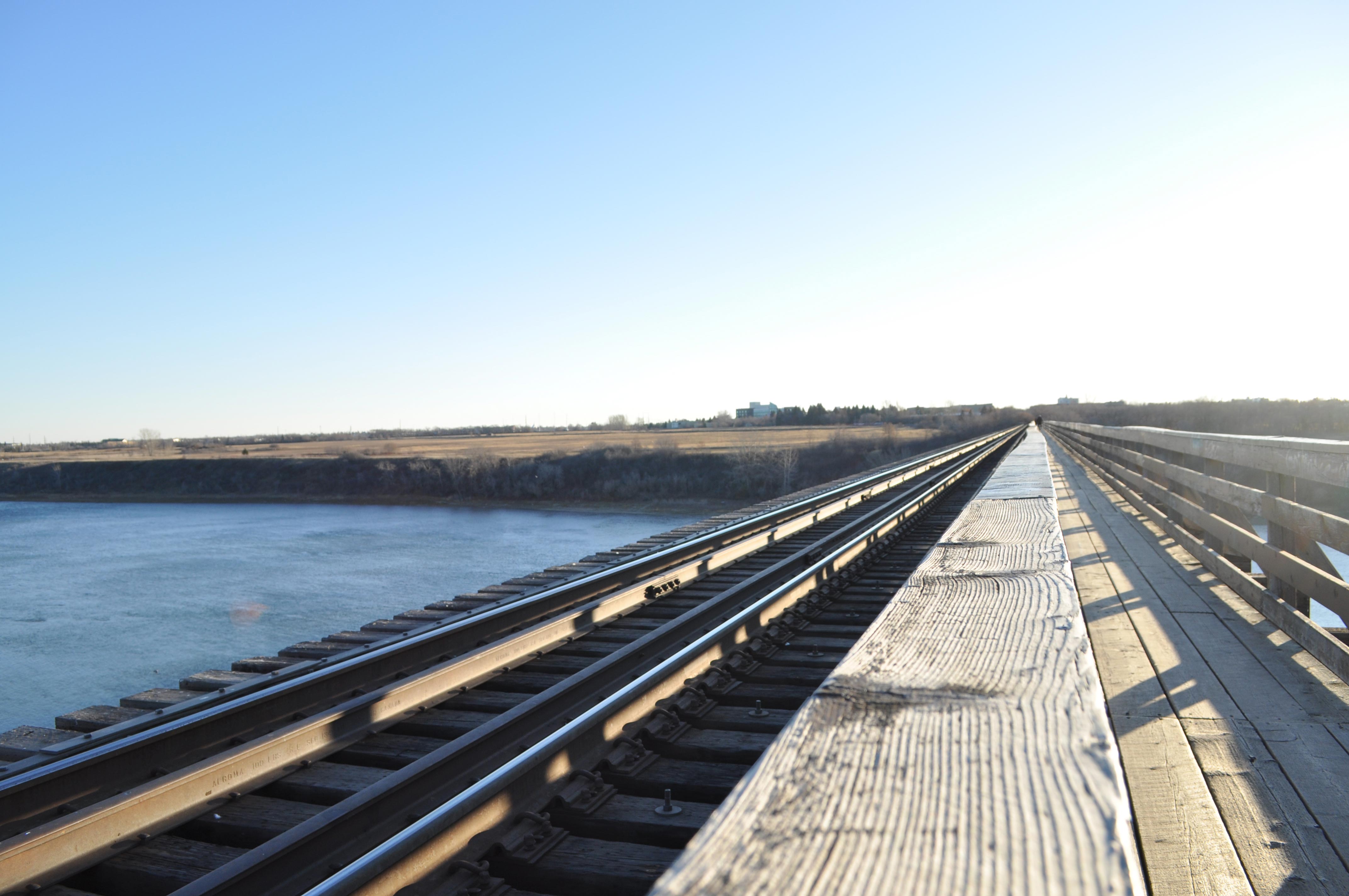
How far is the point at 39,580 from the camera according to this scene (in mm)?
29797

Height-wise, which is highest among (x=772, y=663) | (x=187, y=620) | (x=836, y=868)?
(x=836, y=868)

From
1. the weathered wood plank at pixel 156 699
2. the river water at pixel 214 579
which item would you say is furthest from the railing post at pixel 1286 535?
the river water at pixel 214 579

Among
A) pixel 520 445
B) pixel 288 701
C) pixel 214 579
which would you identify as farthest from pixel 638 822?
pixel 520 445

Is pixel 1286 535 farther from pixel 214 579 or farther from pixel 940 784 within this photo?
pixel 214 579

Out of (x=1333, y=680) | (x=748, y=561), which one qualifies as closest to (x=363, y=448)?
(x=748, y=561)

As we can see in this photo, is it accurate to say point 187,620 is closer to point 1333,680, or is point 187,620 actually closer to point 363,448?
point 1333,680

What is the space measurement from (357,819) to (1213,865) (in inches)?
108

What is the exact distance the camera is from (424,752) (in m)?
4.17

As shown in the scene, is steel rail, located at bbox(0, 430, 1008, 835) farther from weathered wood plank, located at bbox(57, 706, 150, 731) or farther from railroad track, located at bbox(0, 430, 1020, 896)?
weathered wood plank, located at bbox(57, 706, 150, 731)

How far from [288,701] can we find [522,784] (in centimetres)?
205

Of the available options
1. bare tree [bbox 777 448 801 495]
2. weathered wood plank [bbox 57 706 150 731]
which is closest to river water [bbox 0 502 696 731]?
weathered wood plank [bbox 57 706 150 731]

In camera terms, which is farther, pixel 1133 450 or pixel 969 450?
pixel 969 450

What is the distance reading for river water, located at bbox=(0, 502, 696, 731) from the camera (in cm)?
1812

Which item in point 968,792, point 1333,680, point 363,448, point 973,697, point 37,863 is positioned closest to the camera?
point 968,792
